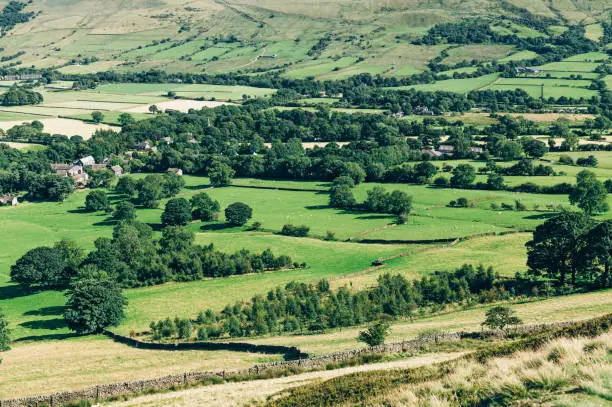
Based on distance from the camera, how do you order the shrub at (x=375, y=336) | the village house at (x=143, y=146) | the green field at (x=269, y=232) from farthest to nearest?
the village house at (x=143, y=146), the green field at (x=269, y=232), the shrub at (x=375, y=336)

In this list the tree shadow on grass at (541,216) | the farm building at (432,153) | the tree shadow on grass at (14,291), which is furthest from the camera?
the farm building at (432,153)

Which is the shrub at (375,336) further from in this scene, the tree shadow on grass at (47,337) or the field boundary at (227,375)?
the tree shadow on grass at (47,337)

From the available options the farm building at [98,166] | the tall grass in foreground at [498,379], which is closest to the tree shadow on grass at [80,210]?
the farm building at [98,166]

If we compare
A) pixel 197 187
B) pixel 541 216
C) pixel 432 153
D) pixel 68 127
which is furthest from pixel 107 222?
pixel 68 127

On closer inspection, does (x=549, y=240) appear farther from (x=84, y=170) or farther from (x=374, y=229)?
(x=84, y=170)

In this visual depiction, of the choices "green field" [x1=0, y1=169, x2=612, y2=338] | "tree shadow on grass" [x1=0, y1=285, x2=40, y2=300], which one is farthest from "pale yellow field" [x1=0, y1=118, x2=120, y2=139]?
"tree shadow on grass" [x1=0, y1=285, x2=40, y2=300]

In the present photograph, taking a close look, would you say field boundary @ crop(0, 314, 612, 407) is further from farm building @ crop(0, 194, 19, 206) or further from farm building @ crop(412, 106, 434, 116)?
farm building @ crop(412, 106, 434, 116)

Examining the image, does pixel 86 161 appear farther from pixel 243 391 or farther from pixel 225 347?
pixel 243 391
